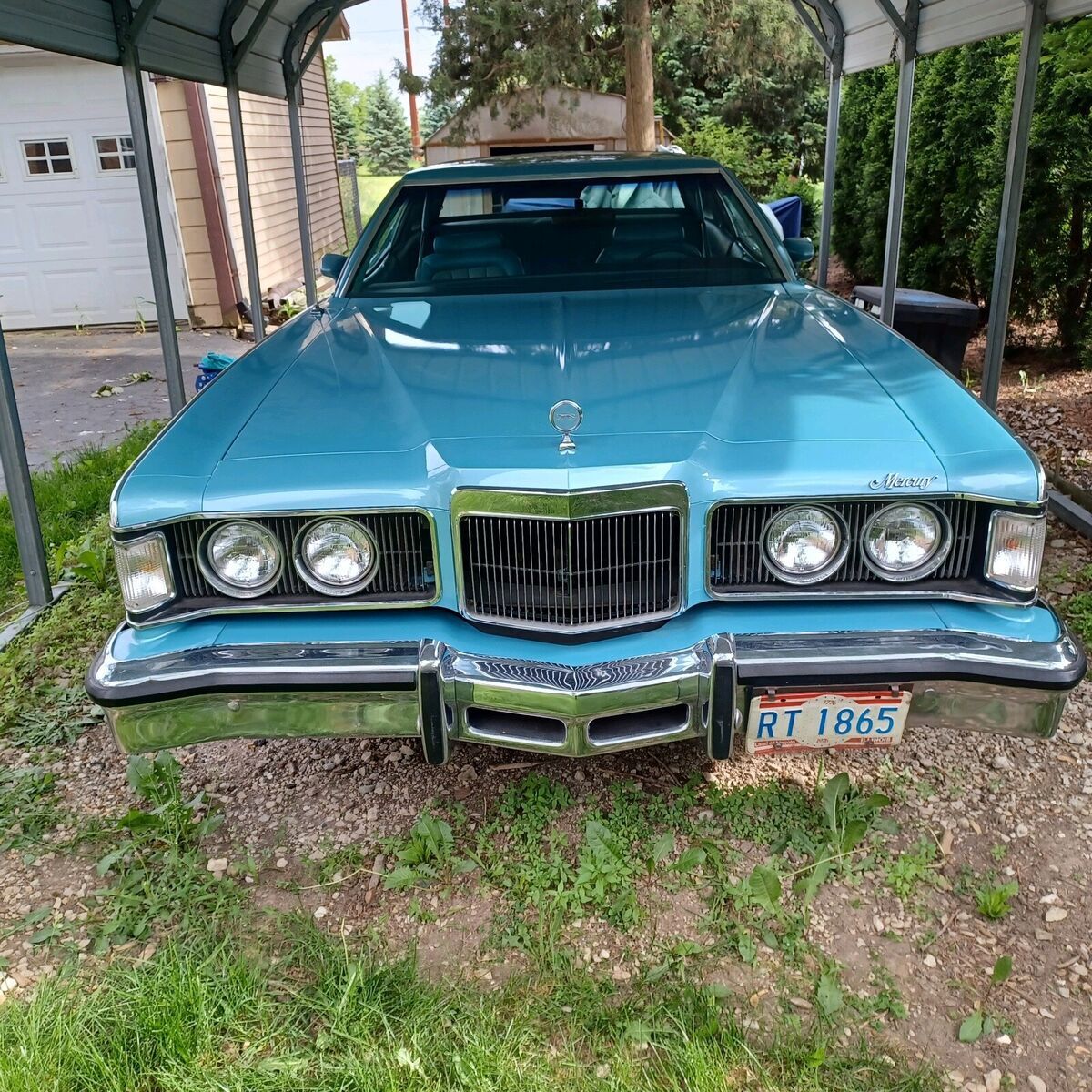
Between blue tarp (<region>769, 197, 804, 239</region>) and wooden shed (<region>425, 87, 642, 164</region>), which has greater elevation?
wooden shed (<region>425, 87, 642, 164</region>)

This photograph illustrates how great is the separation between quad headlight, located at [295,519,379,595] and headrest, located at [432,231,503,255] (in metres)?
1.96

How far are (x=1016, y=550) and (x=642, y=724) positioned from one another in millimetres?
929

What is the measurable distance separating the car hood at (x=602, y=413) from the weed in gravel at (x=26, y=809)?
1237mm

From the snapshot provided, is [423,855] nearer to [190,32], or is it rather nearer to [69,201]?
[190,32]

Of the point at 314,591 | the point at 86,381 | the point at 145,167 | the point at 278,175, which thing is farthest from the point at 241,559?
the point at 278,175

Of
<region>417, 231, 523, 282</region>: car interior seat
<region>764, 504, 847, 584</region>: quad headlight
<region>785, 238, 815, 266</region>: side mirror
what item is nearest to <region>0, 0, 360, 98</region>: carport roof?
<region>417, 231, 523, 282</region>: car interior seat

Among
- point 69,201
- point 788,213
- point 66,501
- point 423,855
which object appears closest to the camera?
point 423,855

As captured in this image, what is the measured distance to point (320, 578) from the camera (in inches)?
91.0

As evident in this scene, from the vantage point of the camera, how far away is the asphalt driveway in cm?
700

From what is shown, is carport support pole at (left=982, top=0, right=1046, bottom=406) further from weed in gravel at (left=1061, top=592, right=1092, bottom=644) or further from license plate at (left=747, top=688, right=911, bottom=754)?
license plate at (left=747, top=688, right=911, bottom=754)

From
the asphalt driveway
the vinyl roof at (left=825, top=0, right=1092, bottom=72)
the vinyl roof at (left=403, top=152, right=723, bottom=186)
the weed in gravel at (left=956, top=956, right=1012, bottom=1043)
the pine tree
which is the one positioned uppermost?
the pine tree

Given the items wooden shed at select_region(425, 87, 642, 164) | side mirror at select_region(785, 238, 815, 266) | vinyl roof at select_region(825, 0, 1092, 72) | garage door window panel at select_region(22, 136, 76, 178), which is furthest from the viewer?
wooden shed at select_region(425, 87, 642, 164)

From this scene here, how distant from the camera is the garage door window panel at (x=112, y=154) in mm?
10695

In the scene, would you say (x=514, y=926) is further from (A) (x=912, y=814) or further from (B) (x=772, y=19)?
(B) (x=772, y=19)
